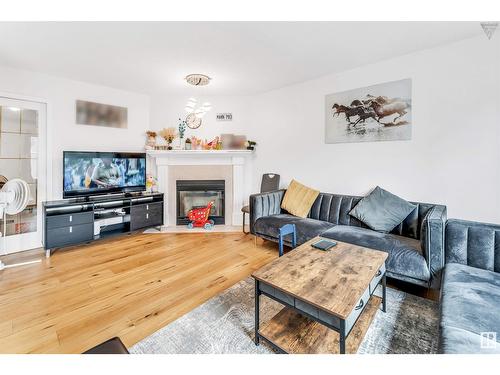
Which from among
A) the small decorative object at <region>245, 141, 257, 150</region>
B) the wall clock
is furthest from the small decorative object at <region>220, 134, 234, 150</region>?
the wall clock

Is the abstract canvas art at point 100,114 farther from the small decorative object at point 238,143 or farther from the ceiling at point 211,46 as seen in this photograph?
the small decorative object at point 238,143

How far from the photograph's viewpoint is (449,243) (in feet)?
6.04

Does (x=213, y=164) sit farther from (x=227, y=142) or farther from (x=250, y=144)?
(x=250, y=144)

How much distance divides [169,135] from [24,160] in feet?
6.65

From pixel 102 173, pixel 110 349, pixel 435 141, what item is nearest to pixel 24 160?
pixel 102 173

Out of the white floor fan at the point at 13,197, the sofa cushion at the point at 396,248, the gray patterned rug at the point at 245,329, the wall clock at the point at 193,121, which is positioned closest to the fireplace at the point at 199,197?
the wall clock at the point at 193,121

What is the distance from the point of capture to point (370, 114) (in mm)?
2973

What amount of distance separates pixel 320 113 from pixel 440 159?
1.62 metres

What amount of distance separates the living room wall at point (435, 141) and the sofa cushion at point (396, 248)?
77cm

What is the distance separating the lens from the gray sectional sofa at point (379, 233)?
189 centimetres

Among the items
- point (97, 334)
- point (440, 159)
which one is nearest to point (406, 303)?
point (440, 159)

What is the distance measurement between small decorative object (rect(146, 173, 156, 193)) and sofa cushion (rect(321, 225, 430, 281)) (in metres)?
3.20
